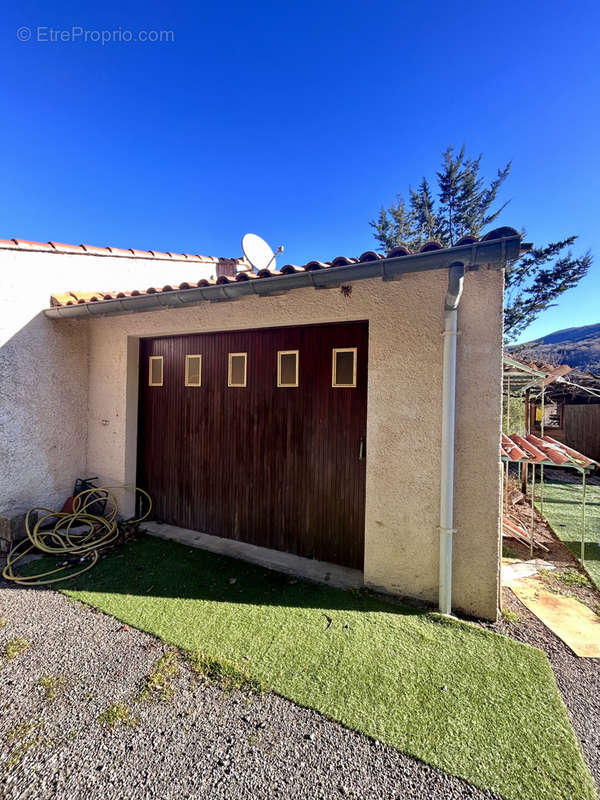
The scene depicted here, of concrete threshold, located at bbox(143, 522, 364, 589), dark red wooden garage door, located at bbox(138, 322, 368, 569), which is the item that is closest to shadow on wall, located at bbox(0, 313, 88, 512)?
dark red wooden garage door, located at bbox(138, 322, 368, 569)

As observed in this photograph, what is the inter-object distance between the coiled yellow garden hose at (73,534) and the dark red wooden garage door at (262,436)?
3.18ft

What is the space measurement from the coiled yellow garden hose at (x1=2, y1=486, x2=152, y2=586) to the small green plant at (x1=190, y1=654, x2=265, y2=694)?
10.8 feet

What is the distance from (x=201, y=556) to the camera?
6.21 metres

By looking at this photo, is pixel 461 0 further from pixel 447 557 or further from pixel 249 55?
pixel 447 557

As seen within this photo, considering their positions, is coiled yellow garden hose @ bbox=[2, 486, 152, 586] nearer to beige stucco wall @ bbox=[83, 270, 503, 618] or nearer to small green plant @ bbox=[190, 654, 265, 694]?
small green plant @ bbox=[190, 654, 265, 694]

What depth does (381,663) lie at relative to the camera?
3639 millimetres

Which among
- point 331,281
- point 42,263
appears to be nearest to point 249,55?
point 42,263

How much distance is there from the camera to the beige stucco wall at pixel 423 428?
441 cm

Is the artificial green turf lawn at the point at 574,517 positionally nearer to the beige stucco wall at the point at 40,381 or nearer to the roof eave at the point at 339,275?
the roof eave at the point at 339,275

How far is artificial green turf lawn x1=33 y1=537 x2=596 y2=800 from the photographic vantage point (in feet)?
8.76

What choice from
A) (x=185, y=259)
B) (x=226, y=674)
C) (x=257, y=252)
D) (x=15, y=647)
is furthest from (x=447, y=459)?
(x=185, y=259)

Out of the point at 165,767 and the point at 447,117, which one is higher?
the point at 447,117

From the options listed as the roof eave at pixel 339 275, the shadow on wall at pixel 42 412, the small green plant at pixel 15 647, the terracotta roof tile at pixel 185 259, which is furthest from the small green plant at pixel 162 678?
the shadow on wall at pixel 42 412

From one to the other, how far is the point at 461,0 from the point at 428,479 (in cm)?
Answer: 1087
